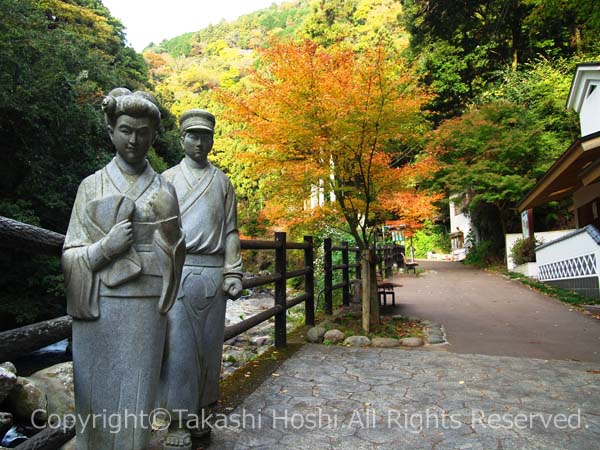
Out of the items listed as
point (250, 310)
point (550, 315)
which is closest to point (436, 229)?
point (250, 310)

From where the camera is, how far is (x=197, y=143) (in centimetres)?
266

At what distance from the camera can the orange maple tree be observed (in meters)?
5.50

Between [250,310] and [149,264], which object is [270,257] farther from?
[149,264]

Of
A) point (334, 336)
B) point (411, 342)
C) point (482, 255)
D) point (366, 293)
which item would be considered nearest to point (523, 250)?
point (482, 255)

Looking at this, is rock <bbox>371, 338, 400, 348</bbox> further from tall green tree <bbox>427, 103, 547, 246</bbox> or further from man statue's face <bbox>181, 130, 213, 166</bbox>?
tall green tree <bbox>427, 103, 547, 246</bbox>

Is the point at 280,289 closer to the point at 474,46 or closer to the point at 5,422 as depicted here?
the point at 5,422

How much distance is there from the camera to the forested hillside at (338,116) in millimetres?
5934

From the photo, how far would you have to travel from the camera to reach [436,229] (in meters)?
32.1

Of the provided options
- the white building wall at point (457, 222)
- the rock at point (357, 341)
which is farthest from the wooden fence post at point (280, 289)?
the white building wall at point (457, 222)

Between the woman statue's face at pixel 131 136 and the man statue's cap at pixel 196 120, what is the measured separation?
0.83 m

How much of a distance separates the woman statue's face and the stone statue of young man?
80 centimetres

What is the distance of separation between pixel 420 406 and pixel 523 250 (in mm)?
13135

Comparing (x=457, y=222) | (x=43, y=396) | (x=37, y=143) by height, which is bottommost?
(x=43, y=396)

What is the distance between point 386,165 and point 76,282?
17.6ft
